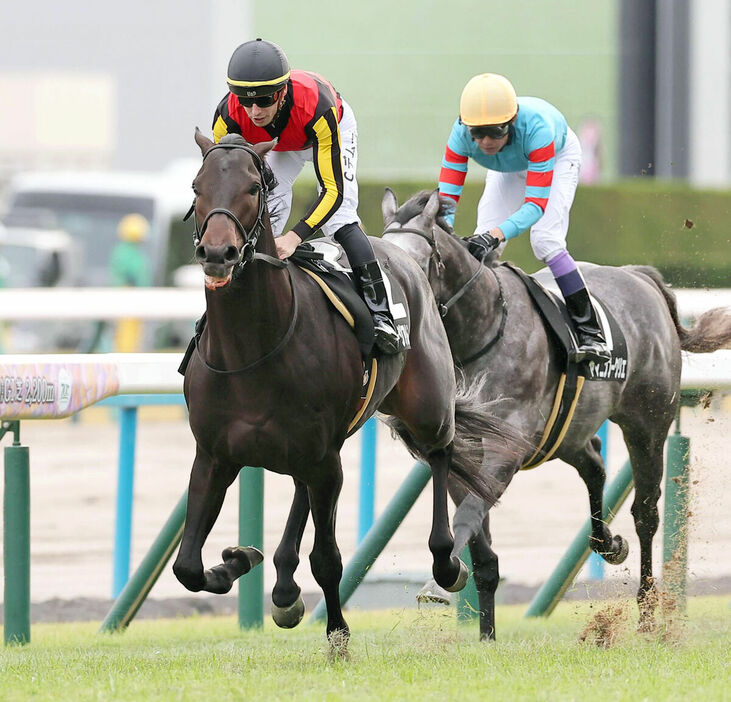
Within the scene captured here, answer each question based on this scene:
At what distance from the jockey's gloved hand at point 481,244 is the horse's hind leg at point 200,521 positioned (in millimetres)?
1706

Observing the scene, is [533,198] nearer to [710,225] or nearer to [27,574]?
[27,574]

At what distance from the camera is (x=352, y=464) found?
11453 mm

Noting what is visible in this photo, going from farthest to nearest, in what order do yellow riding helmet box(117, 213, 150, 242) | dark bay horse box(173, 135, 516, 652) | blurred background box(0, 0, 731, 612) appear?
yellow riding helmet box(117, 213, 150, 242)
blurred background box(0, 0, 731, 612)
dark bay horse box(173, 135, 516, 652)

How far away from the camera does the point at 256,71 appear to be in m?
4.52

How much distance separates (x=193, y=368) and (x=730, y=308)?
334 centimetres

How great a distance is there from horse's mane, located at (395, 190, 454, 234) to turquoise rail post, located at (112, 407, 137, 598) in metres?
1.73

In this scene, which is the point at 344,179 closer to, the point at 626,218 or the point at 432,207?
the point at 432,207

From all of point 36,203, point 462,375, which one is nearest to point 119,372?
point 462,375

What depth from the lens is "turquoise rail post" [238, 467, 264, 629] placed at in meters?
6.06

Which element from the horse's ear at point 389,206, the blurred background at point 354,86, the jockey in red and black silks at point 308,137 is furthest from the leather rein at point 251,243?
the blurred background at point 354,86

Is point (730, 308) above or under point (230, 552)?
above

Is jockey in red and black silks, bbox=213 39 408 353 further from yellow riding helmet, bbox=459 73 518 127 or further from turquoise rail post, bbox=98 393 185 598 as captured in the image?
turquoise rail post, bbox=98 393 185 598

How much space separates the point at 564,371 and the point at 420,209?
2.92ft

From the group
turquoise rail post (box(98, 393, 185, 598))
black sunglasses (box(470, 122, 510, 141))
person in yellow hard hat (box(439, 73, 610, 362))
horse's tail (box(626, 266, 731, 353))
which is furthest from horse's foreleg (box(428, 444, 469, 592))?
horse's tail (box(626, 266, 731, 353))
